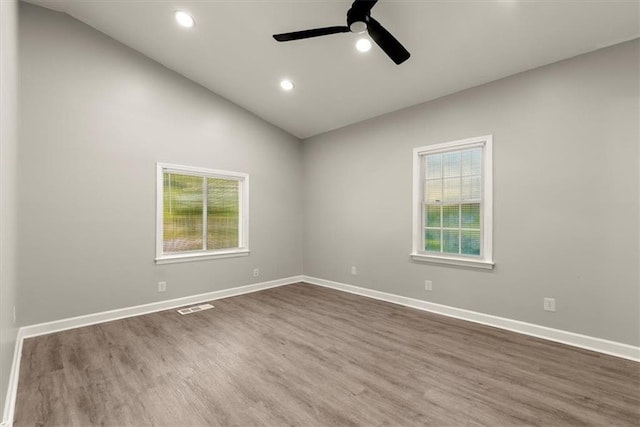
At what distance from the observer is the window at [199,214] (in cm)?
405

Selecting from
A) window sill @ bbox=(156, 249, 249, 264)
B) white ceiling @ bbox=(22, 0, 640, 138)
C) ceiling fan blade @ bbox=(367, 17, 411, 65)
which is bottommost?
window sill @ bbox=(156, 249, 249, 264)

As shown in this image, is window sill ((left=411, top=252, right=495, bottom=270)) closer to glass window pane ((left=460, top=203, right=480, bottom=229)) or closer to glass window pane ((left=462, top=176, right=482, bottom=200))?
glass window pane ((left=460, top=203, right=480, bottom=229))

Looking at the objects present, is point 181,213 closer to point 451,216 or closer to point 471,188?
point 451,216

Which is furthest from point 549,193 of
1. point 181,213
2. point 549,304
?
point 181,213

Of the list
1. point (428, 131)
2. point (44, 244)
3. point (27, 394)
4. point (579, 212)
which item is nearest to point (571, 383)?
point (579, 212)

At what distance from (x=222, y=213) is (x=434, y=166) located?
337 cm

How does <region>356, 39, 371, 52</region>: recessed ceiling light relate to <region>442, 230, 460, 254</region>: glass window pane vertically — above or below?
above

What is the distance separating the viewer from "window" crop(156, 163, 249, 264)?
405cm

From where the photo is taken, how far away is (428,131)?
12.8 ft

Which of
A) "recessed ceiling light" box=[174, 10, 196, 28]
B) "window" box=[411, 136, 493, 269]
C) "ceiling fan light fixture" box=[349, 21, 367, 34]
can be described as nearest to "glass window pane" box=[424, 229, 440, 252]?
"window" box=[411, 136, 493, 269]

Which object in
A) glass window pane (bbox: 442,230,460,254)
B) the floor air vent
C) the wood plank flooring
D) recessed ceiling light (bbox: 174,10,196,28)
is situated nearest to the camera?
the wood plank flooring

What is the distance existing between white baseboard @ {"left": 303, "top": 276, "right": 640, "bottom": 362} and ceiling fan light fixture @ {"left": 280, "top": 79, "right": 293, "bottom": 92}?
130 inches

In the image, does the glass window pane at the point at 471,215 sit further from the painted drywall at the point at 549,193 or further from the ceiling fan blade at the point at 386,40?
the ceiling fan blade at the point at 386,40

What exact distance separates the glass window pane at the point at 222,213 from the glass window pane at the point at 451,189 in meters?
3.31
